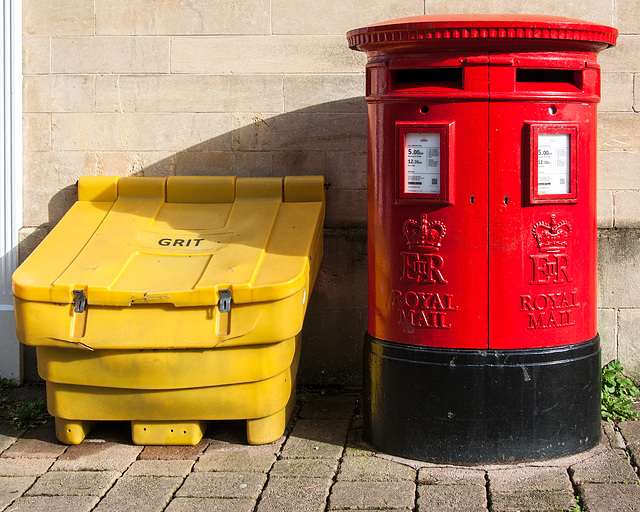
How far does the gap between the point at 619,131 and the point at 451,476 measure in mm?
2379

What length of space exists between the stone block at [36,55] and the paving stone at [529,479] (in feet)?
11.7

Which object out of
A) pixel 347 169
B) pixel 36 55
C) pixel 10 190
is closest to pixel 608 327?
pixel 347 169

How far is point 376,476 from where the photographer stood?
352 centimetres

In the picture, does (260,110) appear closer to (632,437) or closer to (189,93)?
(189,93)

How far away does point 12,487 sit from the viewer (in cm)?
351

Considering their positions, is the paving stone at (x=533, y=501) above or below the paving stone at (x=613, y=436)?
below

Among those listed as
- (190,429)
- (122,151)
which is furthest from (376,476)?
(122,151)

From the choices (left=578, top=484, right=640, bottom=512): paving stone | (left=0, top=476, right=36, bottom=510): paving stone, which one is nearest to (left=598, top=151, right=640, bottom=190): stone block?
(left=578, top=484, right=640, bottom=512): paving stone

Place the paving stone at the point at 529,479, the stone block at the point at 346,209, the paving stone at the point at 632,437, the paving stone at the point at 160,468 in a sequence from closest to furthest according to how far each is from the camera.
→ the paving stone at the point at 529,479
the paving stone at the point at 160,468
the paving stone at the point at 632,437
the stone block at the point at 346,209

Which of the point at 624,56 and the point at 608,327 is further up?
the point at 624,56

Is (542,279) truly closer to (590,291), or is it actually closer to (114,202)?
(590,291)

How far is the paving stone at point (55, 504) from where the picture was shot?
10.8 ft

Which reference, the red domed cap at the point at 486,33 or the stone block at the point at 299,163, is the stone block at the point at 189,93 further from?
the red domed cap at the point at 486,33

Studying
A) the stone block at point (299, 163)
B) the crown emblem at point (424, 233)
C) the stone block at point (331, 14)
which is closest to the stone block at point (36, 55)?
the stone block at point (331, 14)
